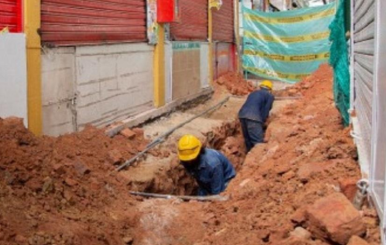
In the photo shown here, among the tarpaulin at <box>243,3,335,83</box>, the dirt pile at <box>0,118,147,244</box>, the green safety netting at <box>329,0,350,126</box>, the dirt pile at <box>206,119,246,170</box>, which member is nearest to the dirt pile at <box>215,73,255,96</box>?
the tarpaulin at <box>243,3,335,83</box>

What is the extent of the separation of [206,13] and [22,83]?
8576 millimetres

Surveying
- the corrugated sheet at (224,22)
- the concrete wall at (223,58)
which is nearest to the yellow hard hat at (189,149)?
the concrete wall at (223,58)

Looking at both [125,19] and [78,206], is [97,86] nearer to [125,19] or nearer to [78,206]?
[125,19]

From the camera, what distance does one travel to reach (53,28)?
262 inches

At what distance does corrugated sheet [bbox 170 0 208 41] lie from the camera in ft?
37.3

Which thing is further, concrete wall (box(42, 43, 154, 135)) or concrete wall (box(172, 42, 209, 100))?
concrete wall (box(172, 42, 209, 100))

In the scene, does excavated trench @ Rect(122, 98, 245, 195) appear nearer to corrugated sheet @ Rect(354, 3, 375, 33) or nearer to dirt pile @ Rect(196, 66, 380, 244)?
dirt pile @ Rect(196, 66, 380, 244)

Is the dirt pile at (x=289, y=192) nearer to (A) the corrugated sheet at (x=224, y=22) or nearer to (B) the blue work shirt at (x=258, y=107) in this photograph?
(B) the blue work shirt at (x=258, y=107)

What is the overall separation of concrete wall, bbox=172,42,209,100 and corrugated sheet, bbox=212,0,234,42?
152cm

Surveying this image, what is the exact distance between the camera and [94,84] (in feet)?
25.2

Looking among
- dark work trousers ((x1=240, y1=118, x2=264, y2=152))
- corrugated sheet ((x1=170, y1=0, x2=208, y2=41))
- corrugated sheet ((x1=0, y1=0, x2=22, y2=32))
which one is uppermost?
corrugated sheet ((x1=170, y1=0, x2=208, y2=41))

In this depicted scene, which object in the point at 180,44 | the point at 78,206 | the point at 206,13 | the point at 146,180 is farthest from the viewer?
the point at 206,13

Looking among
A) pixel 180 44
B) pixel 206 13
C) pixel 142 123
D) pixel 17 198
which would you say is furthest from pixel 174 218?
pixel 206 13

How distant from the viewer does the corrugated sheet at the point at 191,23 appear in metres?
11.4
